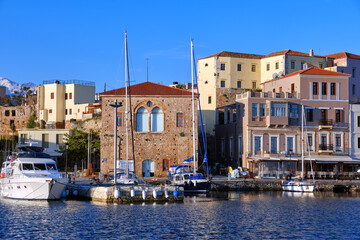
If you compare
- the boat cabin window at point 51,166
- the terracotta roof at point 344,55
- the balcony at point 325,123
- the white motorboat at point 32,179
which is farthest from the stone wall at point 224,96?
the boat cabin window at point 51,166

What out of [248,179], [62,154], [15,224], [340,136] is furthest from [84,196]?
[340,136]

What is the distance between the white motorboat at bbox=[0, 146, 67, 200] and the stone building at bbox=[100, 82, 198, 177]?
1562 centimetres

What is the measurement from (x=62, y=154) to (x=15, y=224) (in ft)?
129

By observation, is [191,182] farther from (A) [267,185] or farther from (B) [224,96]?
(B) [224,96]

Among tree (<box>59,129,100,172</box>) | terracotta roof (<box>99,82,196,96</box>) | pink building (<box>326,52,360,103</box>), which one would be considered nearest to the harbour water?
terracotta roof (<box>99,82,196,96</box>)

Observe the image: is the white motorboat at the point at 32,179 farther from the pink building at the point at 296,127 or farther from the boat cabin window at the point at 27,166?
the pink building at the point at 296,127

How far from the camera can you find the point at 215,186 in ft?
164

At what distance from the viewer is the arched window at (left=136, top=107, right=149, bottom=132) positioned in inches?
2226

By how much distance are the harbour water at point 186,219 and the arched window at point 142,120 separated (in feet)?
55.4

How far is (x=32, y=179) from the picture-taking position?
124 feet

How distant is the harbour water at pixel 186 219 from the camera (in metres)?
25.9

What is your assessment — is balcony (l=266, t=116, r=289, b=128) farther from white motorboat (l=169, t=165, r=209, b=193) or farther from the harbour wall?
white motorboat (l=169, t=165, r=209, b=193)

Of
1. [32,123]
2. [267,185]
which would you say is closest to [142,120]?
[267,185]

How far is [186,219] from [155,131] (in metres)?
26.7
